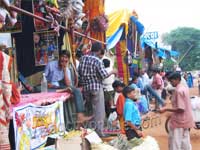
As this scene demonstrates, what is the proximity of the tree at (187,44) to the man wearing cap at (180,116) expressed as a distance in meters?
51.9

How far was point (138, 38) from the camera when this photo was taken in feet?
54.8

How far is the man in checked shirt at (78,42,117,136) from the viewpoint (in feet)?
24.0

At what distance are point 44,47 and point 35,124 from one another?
2.89 metres

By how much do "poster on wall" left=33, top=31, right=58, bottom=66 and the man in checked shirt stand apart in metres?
0.82

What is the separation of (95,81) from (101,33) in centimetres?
252

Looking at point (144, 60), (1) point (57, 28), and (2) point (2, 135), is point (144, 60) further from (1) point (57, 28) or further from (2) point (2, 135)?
(2) point (2, 135)

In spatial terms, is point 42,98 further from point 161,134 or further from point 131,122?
point 161,134

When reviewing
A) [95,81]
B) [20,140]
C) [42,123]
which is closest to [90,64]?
[95,81]

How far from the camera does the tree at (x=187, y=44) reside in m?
60.7

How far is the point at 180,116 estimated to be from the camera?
703 centimetres

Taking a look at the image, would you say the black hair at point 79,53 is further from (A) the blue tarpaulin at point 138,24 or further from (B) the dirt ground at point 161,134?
(A) the blue tarpaulin at point 138,24

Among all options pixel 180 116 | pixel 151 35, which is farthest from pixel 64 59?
pixel 151 35

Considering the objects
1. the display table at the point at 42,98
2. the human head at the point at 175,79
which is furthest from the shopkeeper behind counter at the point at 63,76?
the human head at the point at 175,79

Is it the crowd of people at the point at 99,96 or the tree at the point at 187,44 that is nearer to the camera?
the crowd of people at the point at 99,96
